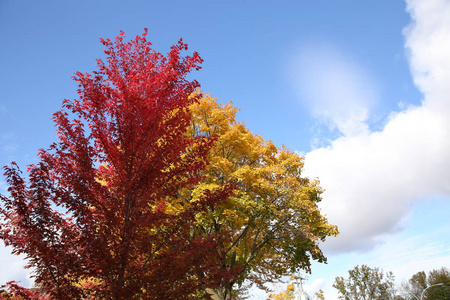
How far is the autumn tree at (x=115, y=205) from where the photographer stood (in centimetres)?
469

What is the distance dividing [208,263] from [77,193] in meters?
2.82

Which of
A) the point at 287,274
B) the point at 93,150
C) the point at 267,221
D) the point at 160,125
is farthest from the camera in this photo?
the point at 287,274

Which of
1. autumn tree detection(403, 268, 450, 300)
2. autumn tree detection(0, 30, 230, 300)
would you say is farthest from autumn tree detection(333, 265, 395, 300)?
autumn tree detection(0, 30, 230, 300)

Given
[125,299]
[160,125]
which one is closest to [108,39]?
[160,125]

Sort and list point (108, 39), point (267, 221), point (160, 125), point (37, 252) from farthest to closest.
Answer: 1. point (267, 221)
2. point (108, 39)
3. point (160, 125)
4. point (37, 252)

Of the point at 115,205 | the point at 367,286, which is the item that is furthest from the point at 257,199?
the point at 367,286

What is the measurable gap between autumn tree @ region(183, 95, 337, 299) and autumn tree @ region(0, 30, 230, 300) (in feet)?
24.0

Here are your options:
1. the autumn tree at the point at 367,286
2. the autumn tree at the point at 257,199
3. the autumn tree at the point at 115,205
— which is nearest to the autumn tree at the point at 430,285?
the autumn tree at the point at 367,286

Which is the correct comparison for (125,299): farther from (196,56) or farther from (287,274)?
(287,274)

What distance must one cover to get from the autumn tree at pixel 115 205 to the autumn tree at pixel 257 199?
7309 millimetres

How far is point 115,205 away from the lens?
5133mm

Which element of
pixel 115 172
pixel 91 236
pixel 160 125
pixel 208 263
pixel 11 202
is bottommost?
pixel 208 263

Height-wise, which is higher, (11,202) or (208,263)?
(11,202)

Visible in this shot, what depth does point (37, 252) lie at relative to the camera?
4.56 m
